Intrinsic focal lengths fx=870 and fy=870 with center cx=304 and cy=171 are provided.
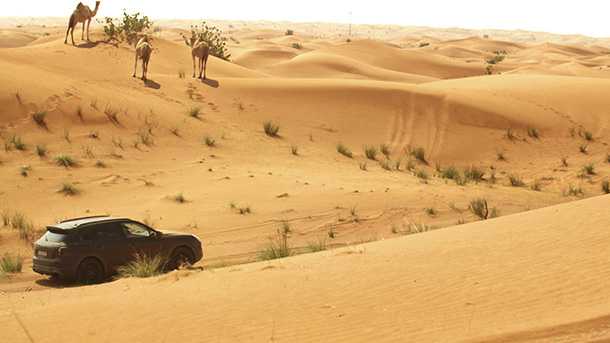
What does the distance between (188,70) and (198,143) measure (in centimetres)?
1202

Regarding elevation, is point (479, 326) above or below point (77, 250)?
above

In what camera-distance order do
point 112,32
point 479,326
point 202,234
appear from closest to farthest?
point 479,326, point 202,234, point 112,32

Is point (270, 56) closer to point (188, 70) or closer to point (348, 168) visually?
point (188, 70)

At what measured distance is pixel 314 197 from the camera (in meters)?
20.1

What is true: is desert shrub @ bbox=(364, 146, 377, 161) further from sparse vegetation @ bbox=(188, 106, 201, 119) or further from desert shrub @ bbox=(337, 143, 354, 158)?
sparse vegetation @ bbox=(188, 106, 201, 119)

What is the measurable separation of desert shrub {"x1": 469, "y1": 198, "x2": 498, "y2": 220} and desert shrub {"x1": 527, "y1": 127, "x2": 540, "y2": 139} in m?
13.3

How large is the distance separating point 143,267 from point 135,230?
2306mm

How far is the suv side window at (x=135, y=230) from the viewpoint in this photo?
15.0 m

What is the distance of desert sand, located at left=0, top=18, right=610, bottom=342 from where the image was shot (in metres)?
8.48

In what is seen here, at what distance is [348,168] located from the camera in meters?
25.3

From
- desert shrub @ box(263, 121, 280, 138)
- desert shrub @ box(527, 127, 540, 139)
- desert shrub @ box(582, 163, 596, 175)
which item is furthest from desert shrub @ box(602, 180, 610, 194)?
desert shrub @ box(263, 121, 280, 138)

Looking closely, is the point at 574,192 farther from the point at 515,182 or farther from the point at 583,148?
the point at 583,148

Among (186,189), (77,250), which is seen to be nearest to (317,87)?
(186,189)

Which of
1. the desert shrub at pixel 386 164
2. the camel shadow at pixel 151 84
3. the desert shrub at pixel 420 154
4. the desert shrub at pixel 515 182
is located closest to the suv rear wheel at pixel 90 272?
the desert shrub at pixel 386 164
